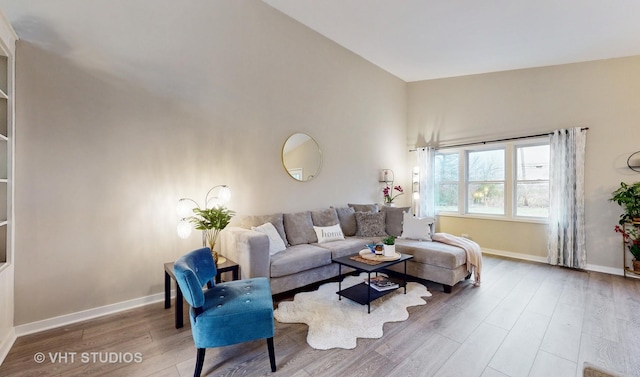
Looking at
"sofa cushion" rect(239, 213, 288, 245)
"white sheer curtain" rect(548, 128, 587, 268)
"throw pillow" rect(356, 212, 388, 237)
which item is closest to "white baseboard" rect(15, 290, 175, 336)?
"sofa cushion" rect(239, 213, 288, 245)

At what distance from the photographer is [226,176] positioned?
11.6ft

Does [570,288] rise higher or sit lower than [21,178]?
lower

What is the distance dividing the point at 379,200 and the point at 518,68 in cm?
333

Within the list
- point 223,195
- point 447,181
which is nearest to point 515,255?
point 447,181

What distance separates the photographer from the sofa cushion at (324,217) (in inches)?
164

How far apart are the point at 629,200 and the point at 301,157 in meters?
4.57

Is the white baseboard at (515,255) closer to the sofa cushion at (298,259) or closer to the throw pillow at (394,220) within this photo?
the throw pillow at (394,220)

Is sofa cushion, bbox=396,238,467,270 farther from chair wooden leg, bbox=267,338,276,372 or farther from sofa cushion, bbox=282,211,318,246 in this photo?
chair wooden leg, bbox=267,338,276,372

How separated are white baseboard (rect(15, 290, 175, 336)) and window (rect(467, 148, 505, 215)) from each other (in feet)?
17.7

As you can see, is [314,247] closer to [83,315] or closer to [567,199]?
[83,315]

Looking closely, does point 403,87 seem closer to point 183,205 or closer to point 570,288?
point 570,288

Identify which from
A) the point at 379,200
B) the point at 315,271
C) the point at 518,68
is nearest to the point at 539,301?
the point at 315,271

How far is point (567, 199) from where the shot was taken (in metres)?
4.27

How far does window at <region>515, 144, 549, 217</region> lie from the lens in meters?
4.68
